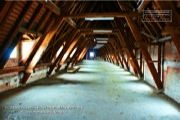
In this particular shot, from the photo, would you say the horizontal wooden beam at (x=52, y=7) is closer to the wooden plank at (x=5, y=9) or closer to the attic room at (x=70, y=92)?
the attic room at (x=70, y=92)

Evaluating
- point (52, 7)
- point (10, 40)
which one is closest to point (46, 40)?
point (52, 7)

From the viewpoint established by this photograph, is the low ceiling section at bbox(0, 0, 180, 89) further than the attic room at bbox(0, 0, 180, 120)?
Yes

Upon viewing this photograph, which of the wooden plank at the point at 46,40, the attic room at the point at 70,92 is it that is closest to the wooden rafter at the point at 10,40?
the attic room at the point at 70,92

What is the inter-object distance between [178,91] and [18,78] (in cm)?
552

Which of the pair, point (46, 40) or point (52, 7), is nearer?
point (52, 7)

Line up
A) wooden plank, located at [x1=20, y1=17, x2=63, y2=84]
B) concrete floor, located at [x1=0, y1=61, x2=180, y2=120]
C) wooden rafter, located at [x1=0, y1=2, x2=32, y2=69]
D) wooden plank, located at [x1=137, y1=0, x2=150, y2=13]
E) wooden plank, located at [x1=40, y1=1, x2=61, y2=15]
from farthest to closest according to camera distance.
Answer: wooden plank, located at [x1=20, y1=17, x2=63, y2=84]
wooden plank, located at [x1=40, y1=1, x2=61, y2=15]
wooden plank, located at [x1=137, y1=0, x2=150, y2=13]
wooden rafter, located at [x1=0, y1=2, x2=32, y2=69]
concrete floor, located at [x1=0, y1=61, x2=180, y2=120]

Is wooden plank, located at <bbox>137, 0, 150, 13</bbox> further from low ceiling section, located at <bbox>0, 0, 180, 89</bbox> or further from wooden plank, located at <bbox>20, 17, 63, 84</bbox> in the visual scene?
wooden plank, located at <bbox>20, 17, 63, 84</bbox>

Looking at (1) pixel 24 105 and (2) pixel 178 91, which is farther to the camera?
(2) pixel 178 91

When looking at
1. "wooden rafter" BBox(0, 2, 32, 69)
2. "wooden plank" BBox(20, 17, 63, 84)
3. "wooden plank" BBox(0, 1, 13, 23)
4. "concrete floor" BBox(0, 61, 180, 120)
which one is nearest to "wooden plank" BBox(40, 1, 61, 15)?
"wooden plank" BBox(20, 17, 63, 84)

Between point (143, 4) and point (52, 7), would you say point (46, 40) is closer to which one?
point (52, 7)

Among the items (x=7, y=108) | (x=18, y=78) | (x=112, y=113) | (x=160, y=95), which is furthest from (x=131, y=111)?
(x=18, y=78)

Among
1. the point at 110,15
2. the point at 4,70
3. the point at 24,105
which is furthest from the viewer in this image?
the point at 110,15

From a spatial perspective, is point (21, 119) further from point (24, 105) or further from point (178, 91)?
point (178, 91)

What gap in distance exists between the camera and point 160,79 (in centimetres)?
680
